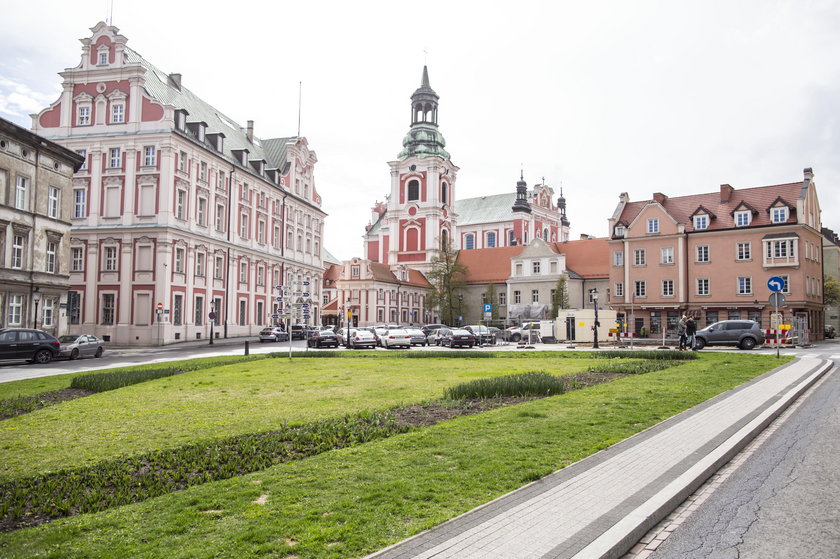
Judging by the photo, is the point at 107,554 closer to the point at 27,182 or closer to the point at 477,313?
the point at 27,182

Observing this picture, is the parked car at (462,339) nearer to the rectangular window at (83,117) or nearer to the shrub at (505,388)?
the shrub at (505,388)

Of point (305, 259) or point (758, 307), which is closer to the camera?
point (758, 307)

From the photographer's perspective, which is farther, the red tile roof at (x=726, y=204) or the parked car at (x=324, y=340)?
the red tile roof at (x=726, y=204)

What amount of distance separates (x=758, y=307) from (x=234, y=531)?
56.4 metres

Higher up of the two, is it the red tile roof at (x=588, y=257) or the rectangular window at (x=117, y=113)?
the rectangular window at (x=117, y=113)

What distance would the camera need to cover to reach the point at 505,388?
14.5 m

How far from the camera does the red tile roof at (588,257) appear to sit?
79.4m

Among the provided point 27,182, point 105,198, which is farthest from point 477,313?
point 27,182

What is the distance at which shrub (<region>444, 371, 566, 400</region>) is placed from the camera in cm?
1414

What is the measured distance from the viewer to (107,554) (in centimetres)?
493

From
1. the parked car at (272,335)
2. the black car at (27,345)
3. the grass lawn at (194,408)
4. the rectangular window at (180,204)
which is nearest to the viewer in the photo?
the grass lawn at (194,408)

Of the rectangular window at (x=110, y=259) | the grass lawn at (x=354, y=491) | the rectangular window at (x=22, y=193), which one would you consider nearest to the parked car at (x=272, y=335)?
the rectangular window at (x=110, y=259)

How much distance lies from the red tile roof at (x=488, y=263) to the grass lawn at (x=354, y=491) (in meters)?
78.8

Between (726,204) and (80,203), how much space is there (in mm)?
55609
